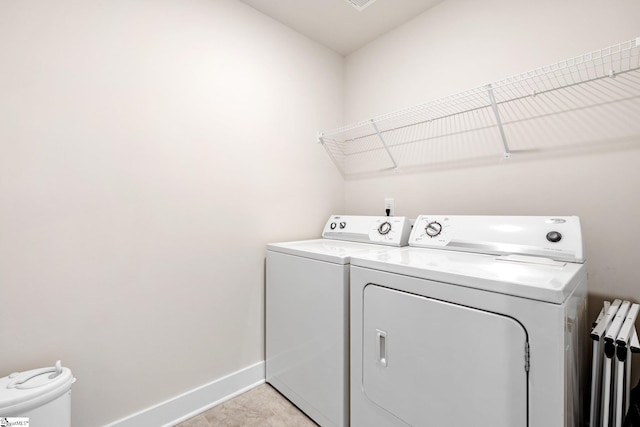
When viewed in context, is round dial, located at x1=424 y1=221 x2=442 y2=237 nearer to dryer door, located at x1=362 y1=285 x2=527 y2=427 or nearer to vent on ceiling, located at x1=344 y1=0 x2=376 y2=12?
dryer door, located at x1=362 y1=285 x2=527 y2=427

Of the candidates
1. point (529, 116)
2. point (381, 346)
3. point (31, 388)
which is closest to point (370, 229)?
point (381, 346)

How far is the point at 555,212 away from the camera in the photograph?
1.42m

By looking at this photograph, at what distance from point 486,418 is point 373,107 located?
213cm

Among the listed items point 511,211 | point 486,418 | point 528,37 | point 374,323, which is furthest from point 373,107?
point 486,418

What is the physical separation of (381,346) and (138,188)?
1453 millimetres

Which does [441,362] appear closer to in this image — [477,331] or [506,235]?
[477,331]

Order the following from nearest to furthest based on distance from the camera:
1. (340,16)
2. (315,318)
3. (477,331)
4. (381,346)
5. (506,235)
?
(477,331) < (381,346) < (506,235) < (315,318) < (340,16)

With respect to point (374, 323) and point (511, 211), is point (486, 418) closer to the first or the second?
point (374, 323)

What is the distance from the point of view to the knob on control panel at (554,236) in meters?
1.22

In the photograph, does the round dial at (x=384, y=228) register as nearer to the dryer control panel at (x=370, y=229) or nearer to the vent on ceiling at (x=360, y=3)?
the dryer control panel at (x=370, y=229)

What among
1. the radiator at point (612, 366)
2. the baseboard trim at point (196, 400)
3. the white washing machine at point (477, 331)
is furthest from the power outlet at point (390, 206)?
the baseboard trim at point (196, 400)

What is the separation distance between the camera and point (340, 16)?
2008 mm

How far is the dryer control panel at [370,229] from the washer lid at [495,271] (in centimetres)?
39

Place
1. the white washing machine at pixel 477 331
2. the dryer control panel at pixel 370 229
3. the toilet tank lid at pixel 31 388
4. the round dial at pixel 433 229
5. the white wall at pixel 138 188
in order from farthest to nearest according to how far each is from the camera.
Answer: the dryer control panel at pixel 370 229
the round dial at pixel 433 229
the white wall at pixel 138 188
the toilet tank lid at pixel 31 388
the white washing machine at pixel 477 331
